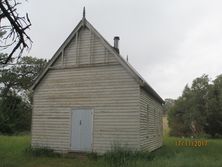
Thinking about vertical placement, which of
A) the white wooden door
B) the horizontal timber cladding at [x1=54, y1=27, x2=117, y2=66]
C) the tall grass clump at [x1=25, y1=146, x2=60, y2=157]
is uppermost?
the horizontal timber cladding at [x1=54, y1=27, x2=117, y2=66]

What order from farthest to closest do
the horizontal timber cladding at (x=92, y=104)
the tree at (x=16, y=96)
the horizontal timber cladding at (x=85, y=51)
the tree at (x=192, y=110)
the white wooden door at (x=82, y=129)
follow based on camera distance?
the tree at (x=192, y=110), the horizontal timber cladding at (x=85, y=51), the white wooden door at (x=82, y=129), the horizontal timber cladding at (x=92, y=104), the tree at (x=16, y=96)

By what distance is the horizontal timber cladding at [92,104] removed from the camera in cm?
1630

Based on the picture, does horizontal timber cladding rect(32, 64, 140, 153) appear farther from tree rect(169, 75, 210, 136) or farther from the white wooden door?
tree rect(169, 75, 210, 136)

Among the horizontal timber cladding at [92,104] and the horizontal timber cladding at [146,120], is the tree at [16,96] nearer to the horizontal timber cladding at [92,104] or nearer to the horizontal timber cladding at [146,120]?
the horizontal timber cladding at [92,104]

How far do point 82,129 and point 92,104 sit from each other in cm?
141

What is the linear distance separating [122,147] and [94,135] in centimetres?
178

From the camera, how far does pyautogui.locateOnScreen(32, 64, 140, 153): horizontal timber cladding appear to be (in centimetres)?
1630

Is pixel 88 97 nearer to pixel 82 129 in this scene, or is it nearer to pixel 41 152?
pixel 82 129

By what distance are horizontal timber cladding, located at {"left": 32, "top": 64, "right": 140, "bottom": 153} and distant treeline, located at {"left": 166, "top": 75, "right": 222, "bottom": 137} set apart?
3206 centimetres

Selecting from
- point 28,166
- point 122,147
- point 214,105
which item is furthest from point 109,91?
point 214,105

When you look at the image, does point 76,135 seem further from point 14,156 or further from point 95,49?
point 95,49

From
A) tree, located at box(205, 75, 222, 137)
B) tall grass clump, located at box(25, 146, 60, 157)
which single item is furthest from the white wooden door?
tree, located at box(205, 75, 222, 137)

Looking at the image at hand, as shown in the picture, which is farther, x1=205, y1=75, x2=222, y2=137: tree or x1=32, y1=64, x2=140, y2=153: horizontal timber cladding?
x1=205, y1=75, x2=222, y2=137: tree

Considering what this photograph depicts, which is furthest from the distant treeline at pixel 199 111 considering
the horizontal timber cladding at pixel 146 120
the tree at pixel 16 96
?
the horizontal timber cladding at pixel 146 120
